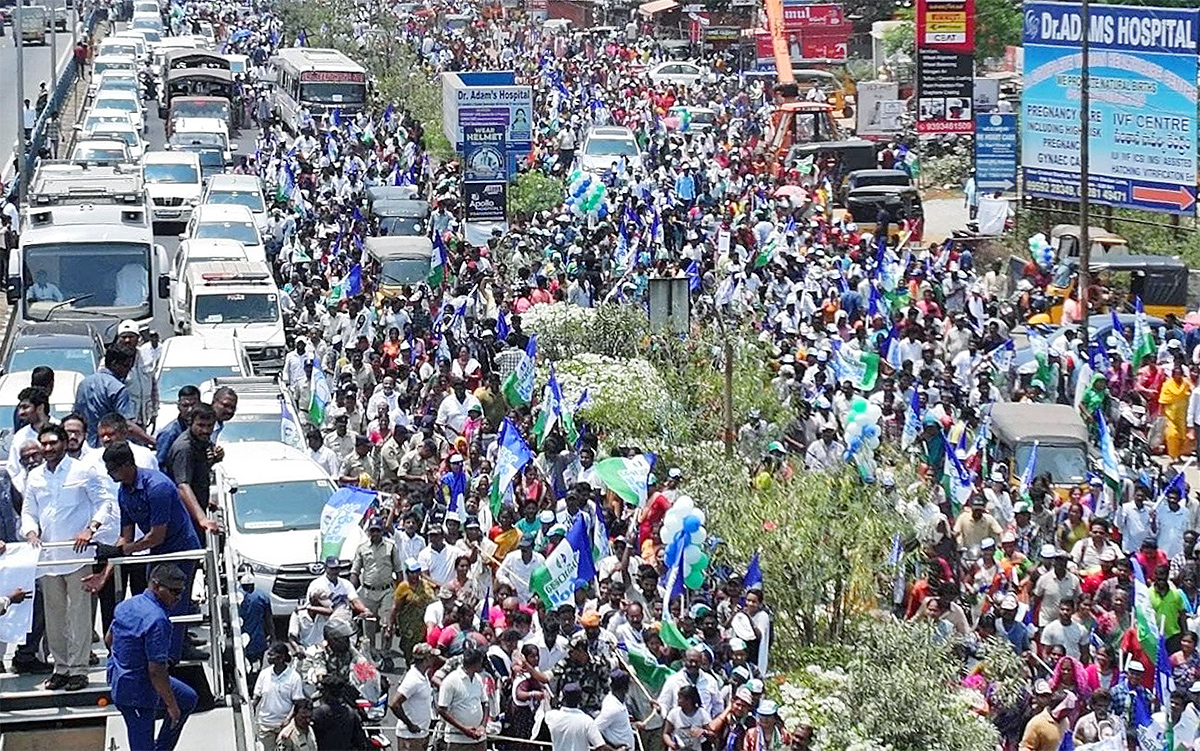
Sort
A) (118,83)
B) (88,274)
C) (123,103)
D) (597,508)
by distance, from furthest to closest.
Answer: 1. (118,83)
2. (123,103)
3. (88,274)
4. (597,508)

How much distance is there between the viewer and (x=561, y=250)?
30.8 m

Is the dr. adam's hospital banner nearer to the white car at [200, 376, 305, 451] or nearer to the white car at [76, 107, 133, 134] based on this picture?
the white car at [200, 376, 305, 451]

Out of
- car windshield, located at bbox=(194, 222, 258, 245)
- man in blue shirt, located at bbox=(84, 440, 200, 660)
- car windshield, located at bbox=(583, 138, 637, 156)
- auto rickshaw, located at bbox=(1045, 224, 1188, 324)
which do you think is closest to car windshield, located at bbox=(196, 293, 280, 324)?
car windshield, located at bbox=(194, 222, 258, 245)

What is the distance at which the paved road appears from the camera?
173ft

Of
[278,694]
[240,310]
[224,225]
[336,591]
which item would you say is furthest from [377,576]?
[224,225]

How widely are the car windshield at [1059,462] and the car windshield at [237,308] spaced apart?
398 inches

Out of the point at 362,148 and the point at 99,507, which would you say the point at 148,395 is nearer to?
the point at 99,507

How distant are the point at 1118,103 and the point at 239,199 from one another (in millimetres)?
13837

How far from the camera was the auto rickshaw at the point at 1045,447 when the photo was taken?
66.6 ft

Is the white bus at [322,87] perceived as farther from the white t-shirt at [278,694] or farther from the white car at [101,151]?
the white t-shirt at [278,694]

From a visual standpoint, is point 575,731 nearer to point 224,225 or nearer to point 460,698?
point 460,698

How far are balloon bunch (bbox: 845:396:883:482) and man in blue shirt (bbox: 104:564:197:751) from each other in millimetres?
9829

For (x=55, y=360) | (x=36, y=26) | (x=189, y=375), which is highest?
(x=36, y=26)

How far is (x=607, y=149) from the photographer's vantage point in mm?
42000
